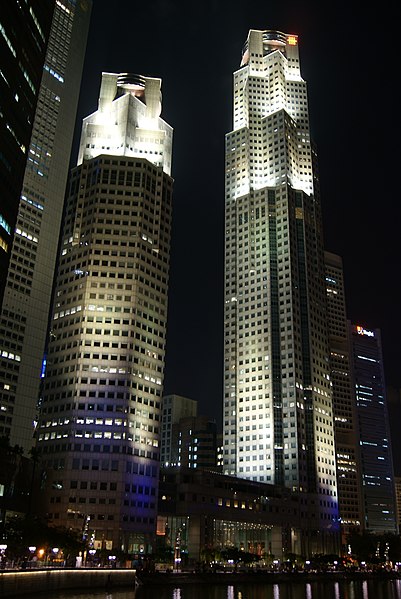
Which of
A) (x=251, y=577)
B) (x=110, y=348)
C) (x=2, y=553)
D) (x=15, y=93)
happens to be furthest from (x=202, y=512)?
(x=15, y=93)

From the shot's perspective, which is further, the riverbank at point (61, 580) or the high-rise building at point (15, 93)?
the high-rise building at point (15, 93)

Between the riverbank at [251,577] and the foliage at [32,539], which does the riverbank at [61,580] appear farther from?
the foliage at [32,539]

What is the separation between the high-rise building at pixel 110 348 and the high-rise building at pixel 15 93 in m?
77.3

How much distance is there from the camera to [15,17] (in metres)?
89.5

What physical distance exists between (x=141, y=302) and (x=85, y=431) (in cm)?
3992

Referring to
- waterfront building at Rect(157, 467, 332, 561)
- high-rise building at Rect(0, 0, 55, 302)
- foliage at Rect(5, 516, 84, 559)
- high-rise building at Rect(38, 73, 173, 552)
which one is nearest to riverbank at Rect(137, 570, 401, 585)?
foliage at Rect(5, 516, 84, 559)

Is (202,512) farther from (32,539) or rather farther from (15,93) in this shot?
(15,93)

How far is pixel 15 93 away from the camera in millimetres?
90188

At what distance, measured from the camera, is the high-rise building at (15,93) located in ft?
285

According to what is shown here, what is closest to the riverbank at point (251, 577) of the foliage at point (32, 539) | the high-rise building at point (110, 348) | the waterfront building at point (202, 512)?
the foliage at point (32, 539)

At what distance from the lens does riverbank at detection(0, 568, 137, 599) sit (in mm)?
69756

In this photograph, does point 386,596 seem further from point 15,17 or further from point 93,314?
point 15,17

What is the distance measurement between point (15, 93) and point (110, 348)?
88674 millimetres

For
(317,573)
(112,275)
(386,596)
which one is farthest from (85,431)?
(386,596)
